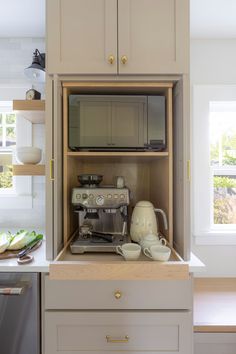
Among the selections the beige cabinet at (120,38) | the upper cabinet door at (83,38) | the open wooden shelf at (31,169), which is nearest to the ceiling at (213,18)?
the beige cabinet at (120,38)

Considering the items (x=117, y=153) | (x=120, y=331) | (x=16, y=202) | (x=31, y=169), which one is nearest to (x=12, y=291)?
(x=120, y=331)

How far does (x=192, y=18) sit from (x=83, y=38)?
937 mm

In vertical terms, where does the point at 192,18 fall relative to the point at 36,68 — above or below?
above

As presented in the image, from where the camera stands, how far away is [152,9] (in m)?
1.08

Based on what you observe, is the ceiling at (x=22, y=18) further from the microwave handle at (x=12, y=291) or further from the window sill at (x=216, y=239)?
the window sill at (x=216, y=239)

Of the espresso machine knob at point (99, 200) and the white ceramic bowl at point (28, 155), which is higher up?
the white ceramic bowl at point (28, 155)

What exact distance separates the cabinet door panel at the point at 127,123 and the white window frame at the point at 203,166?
73 cm

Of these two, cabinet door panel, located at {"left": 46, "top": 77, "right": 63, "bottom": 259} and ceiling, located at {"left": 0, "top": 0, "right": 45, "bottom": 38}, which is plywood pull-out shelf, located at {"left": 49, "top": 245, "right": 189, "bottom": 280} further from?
ceiling, located at {"left": 0, "top": 0, "right": 45, "bottom": 38}

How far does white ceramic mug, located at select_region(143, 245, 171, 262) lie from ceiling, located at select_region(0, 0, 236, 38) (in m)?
1.51

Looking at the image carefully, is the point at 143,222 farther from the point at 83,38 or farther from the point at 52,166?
the point at 83,38

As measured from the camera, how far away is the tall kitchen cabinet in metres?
0.98

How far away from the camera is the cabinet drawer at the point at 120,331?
0.98 meters

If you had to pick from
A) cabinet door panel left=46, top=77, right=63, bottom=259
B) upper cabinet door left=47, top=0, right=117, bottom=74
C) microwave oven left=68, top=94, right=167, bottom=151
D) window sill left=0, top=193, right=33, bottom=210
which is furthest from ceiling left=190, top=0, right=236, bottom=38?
window sill left=0, top=193, right=33, bottom=210

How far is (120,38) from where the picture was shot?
1076mm
